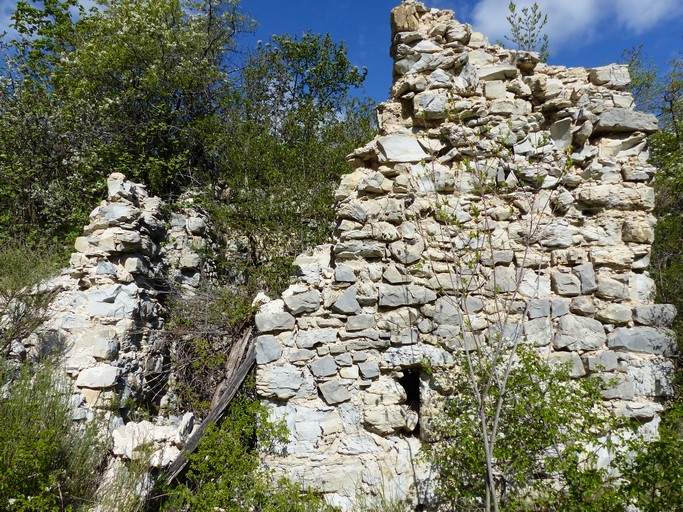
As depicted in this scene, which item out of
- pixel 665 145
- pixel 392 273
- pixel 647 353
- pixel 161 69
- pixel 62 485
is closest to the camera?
pixel 62 485

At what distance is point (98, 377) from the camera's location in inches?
169

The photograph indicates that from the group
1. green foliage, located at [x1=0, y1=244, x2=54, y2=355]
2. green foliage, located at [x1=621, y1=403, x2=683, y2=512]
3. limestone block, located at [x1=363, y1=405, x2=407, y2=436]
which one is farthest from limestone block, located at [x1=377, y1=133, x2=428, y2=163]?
green foliage, located at [x1=0, y1=244, x2=54, y2=355]

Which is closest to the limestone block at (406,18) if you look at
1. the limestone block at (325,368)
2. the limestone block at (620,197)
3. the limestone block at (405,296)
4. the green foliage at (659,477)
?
the limestone block at (620,197)

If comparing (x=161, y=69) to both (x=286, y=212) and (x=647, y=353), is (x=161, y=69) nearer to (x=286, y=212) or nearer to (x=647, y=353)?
(x=286, y=212)

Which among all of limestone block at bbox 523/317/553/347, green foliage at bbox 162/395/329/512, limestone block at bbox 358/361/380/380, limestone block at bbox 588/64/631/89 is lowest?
green foliage at bbox 162/395/329/512

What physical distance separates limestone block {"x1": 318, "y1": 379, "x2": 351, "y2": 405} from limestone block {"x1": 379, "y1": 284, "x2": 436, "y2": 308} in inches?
32.3

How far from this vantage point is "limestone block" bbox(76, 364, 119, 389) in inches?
167

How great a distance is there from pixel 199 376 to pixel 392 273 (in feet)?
9.33

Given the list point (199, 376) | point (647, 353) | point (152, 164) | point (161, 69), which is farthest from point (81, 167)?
point (647, 353)

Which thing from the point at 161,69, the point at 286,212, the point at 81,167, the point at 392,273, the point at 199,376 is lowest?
the point at 199,376

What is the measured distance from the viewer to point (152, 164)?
7.63 meters

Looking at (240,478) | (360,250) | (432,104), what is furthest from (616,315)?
(240,478)

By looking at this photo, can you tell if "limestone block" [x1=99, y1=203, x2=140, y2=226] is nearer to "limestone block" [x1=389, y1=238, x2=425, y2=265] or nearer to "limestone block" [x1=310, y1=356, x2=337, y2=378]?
"limestone block" [x1=310, y1=356, x2=337, y2=378]

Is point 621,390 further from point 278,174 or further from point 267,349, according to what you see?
point 278,174
